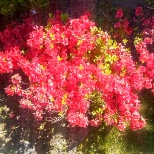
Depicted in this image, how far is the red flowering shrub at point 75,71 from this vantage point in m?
3.72

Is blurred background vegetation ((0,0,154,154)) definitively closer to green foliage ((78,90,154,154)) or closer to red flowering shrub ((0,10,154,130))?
green foliage ((78,90,154,154))

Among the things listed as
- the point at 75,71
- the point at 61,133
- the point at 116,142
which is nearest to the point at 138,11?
the point at 75,71

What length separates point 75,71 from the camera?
371 cm

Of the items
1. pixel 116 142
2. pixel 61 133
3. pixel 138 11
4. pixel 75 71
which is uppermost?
pixel 138 11

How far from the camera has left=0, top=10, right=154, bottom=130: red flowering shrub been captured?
372cm

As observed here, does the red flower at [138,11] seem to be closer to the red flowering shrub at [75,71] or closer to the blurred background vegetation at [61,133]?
the blurred background vegetation at [61,133]

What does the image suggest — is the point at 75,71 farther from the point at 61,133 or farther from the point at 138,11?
the point at 138,11

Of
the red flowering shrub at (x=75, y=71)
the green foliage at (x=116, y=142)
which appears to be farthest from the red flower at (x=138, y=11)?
the green foliage at (x=116, y=142)

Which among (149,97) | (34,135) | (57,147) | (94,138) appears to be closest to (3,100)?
(34,135)

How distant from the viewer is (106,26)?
4848 mm

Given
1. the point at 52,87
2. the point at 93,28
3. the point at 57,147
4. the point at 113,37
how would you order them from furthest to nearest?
1. the point at 57,147
2. the point at 113,37
3. the point at 93,28
4. the point at 52,87

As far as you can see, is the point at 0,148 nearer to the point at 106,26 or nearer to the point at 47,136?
the point at 47,136

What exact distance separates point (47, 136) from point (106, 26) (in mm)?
2271

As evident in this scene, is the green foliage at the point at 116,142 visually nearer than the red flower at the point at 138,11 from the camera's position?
Result: No
